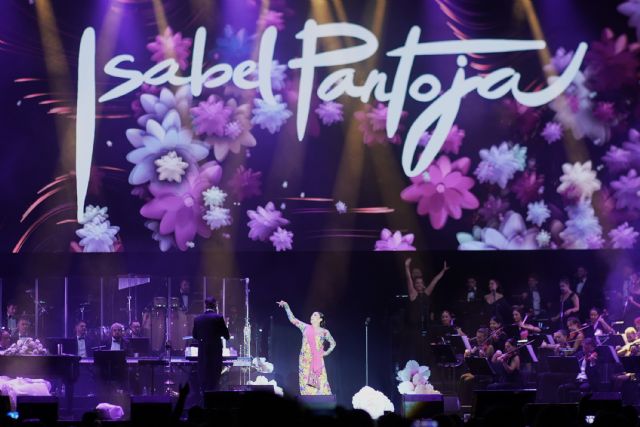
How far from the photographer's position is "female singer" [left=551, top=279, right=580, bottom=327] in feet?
47.2

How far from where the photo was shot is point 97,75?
1408cm

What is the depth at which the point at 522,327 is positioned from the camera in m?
14.2

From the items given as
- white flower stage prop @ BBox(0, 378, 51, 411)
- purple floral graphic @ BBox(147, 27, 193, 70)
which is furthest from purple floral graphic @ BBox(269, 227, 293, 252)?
white flower stage prop @ BBox(0, 378, 51, 411)

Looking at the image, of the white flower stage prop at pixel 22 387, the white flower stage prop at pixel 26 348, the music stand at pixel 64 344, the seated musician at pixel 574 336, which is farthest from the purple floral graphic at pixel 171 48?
the seated musician at pixel 574 336

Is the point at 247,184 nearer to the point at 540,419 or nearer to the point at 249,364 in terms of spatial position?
the point at 249,364

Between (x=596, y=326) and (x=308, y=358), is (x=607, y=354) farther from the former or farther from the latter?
(x=308, y=358)

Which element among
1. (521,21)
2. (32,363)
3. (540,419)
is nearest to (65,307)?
(32,363)

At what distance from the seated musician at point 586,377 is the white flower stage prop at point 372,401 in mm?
2340

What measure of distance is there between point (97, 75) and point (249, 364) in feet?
14.8

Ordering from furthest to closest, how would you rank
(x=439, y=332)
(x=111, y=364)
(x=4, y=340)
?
1. (x=439, y=332)
2. (x=4, y=340)
3. (x=111, y=364)

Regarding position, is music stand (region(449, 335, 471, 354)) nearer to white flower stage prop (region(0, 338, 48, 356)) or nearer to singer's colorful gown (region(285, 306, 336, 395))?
singer's colorful gown (region(285, 306, 336, 395))

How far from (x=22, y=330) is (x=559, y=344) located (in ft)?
24.2

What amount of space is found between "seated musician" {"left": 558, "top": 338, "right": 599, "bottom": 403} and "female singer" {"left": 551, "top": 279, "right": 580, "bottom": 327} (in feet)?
1.67

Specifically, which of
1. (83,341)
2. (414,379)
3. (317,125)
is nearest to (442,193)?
(317,125)
